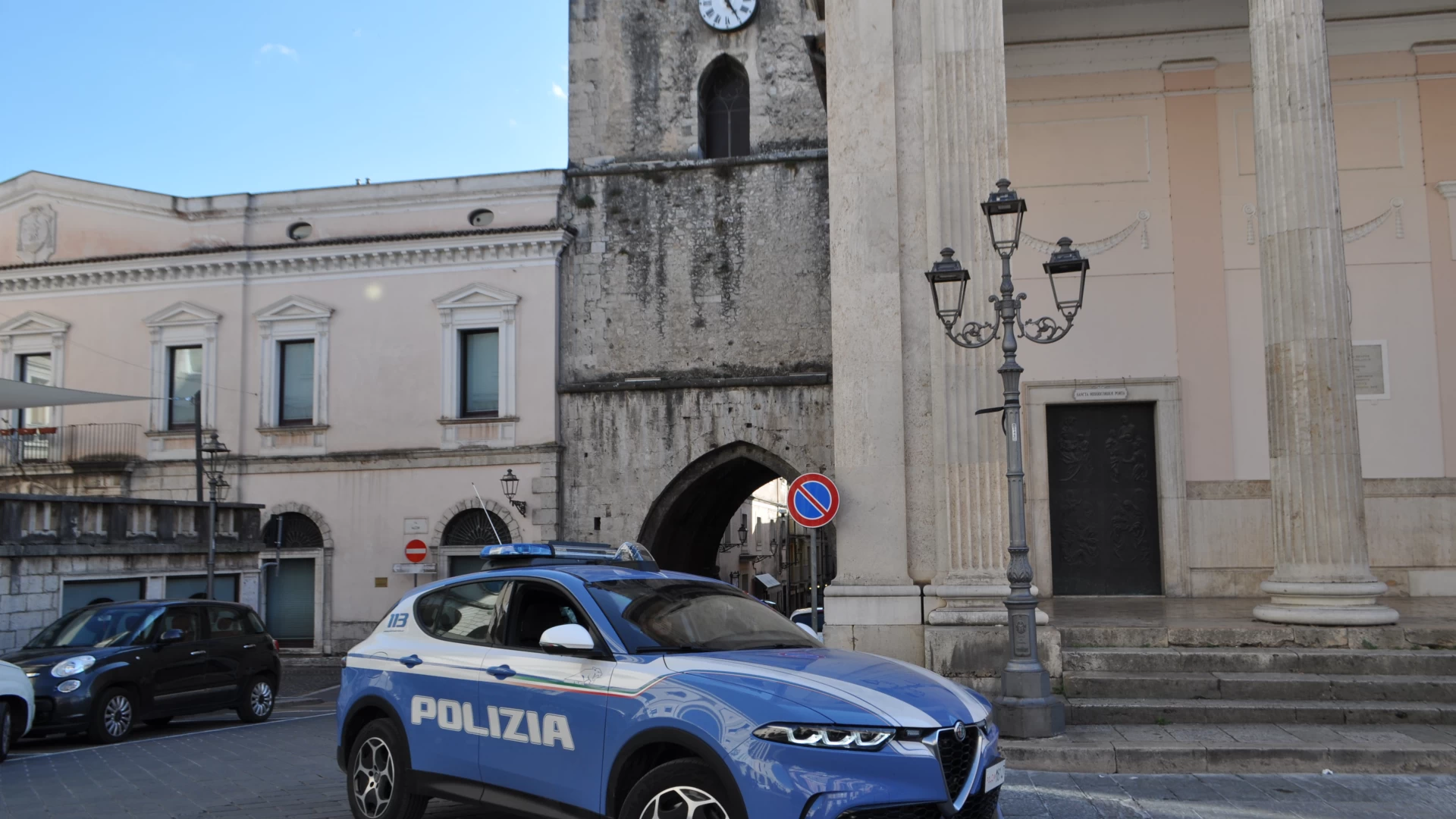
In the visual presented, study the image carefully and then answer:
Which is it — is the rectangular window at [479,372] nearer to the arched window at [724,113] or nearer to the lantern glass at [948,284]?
the arched window at [724,113]

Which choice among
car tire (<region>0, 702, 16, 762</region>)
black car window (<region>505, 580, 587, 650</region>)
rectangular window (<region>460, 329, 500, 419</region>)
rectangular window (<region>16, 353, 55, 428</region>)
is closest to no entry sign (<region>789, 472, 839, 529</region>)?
black car window (<region>505, 580, 587, 650</region>)

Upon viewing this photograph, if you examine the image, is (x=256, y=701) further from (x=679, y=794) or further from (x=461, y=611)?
(x=679, y=794)

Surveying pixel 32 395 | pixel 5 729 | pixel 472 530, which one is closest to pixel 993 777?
pixel 5 729

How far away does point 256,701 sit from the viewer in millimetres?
15594

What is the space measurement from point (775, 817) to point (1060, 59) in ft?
47.0

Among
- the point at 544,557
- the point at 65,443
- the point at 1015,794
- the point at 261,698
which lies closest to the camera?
the point at 544,557

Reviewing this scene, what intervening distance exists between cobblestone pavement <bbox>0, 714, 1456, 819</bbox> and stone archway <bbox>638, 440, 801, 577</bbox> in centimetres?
1735

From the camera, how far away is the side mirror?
6059 millimetres

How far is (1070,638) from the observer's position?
453 inches

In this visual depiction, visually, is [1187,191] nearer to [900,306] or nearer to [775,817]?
[900,306]

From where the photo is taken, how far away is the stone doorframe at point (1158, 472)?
51.6 feet

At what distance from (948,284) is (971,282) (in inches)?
11.6

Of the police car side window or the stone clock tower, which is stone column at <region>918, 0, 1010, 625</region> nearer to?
the police car side window

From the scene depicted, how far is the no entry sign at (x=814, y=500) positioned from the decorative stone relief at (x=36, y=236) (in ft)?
86.6
